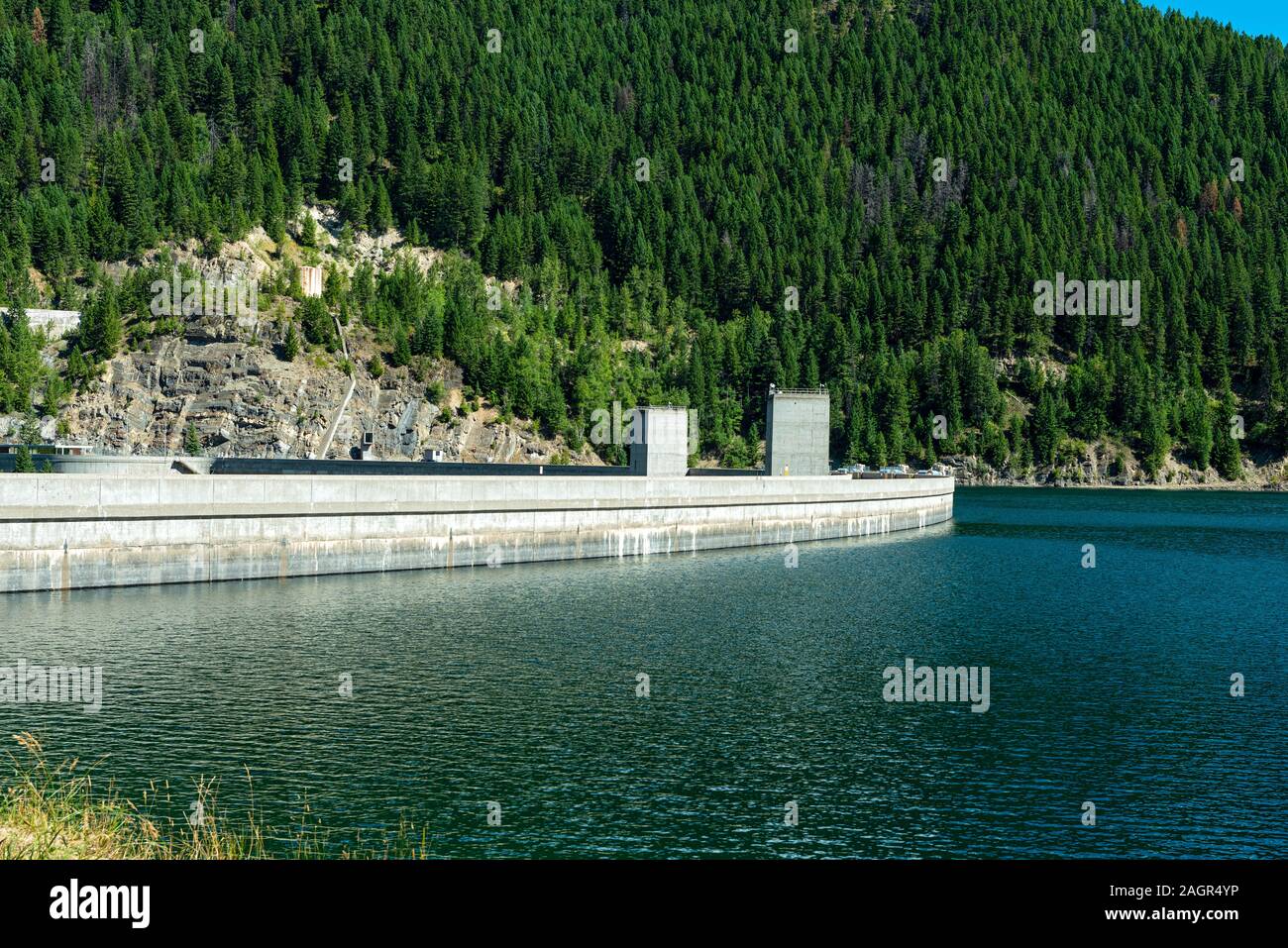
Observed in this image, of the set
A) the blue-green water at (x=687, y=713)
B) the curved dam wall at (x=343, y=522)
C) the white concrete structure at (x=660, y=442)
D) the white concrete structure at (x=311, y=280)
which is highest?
the white concrete structure at (x=311, y=280)

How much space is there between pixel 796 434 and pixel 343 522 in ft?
154

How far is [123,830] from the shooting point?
19828 mm

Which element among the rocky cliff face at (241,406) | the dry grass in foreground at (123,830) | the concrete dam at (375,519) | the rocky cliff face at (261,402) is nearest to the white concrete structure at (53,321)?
the rocky cliff face at (261,402)

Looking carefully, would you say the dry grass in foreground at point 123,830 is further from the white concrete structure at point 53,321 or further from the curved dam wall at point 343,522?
the white concrete structure at point 53,321

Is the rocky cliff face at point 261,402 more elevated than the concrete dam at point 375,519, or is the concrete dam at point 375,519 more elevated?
the rocky cliff face at point 261,402

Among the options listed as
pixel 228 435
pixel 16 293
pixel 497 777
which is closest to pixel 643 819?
pixel 497 777

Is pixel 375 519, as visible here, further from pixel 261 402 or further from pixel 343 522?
pixel 261 402

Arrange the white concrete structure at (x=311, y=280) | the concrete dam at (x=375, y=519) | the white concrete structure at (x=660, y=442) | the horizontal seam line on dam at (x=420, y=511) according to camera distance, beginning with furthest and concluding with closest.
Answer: the white concrete structure at (x=311, y=280), the white concrete structure at (x=660, y=442), the horizontal seam line on dam at (x=420, y=511), the concrete dam at (x=375, y=519)

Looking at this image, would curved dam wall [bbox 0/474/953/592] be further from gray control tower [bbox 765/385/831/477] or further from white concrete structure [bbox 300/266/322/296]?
white concrete structure [bbox 300/266/322/296]

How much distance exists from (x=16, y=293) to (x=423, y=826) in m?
143

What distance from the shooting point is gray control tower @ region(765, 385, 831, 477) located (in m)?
95.4

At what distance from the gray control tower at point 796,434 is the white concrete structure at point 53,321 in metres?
89.3

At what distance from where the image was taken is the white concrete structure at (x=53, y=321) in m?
137
